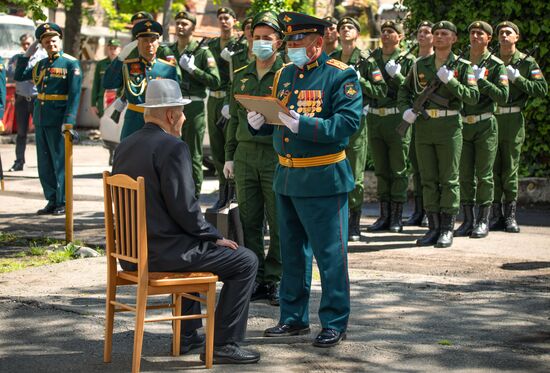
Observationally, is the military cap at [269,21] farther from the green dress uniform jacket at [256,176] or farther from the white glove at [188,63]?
the white glove at [188,63]

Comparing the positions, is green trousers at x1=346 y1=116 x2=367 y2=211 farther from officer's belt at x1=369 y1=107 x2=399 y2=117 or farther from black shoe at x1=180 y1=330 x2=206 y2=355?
black shoe at x1=180 y1=330 x2=206 y2=355

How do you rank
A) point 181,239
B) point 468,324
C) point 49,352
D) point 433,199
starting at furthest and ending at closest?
point 433,199 < point 468,324 < point 49,352 < point 181,239

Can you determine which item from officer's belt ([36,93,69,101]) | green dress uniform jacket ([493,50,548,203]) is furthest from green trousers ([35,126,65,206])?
green dress uniform jacket ([493,50,548,203])

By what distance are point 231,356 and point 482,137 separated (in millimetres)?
6158

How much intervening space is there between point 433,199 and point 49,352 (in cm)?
575

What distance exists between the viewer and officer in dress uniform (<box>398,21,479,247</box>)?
11.7 meters

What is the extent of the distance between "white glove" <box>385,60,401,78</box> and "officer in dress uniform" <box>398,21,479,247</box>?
0.44 meters

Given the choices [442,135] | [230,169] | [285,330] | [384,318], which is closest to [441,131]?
[442,135]

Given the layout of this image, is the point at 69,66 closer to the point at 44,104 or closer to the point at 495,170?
the point at 44,104

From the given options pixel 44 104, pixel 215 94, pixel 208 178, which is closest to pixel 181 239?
pixel 215 94

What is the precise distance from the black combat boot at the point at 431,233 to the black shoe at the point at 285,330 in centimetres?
444

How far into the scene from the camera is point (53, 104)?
1402 centimetres

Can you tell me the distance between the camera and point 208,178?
17891 mm

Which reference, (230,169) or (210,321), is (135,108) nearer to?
(230,169)
